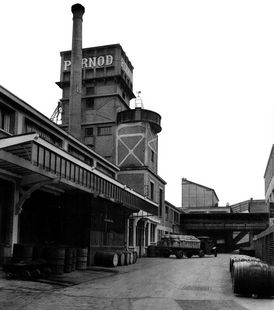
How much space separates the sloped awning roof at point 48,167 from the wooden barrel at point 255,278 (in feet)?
30.6

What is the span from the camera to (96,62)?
2072 inches

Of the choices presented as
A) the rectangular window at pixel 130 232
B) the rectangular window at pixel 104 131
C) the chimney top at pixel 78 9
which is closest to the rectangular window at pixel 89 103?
the rectangular window at pixel 104 131

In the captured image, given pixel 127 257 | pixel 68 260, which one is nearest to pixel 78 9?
→ pixel 127 257

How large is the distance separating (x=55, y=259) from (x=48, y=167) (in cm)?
408

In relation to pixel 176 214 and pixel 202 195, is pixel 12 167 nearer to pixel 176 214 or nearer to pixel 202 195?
pixel 176 214

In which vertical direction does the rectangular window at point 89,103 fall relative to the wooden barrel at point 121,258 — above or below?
above

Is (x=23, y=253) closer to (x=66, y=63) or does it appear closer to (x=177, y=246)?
(x=177, y=246)

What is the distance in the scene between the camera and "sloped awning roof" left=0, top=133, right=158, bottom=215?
17422 millimetres

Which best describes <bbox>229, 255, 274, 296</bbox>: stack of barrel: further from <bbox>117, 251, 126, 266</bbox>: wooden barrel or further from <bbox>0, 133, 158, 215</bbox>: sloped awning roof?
<bbox>117, 251, 126, 266</bbox>: wooden barrel

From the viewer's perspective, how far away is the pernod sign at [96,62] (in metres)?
52.1

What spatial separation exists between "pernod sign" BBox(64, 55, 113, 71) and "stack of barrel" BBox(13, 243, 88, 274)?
3454 centimetres

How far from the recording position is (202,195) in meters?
88.2

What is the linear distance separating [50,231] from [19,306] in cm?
1382

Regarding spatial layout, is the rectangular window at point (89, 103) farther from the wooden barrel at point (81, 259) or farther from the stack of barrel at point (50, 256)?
the stack of barrel at point (50, 256)
